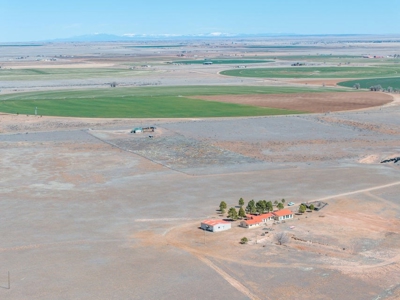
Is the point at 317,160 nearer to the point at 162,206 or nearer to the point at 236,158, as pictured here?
the point at 236,158

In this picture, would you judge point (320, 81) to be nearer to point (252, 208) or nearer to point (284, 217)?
point (252, 208)

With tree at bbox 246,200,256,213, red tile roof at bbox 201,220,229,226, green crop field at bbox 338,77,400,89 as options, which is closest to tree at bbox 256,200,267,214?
tree at bbox 246,200,256,213

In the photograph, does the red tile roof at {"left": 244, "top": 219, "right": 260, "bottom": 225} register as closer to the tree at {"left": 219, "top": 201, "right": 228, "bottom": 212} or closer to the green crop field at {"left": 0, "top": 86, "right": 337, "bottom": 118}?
the tree at {"left": 219, "top": 201, "right": 228, "bottom": 212}

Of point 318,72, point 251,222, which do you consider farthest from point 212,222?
point 318,72

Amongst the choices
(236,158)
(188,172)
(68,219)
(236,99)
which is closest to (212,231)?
(68,219)

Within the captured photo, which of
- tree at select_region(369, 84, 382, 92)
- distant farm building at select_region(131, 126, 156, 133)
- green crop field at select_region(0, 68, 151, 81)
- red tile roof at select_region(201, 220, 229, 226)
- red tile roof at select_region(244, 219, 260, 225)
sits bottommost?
green crop field at select_region(0, 68, 151, 81)

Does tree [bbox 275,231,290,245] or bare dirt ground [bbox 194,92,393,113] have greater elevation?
bare dirt ground [bbox 194,92,393,113]

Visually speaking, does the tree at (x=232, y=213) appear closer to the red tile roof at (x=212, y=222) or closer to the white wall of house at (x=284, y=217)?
the red tile roof at (x=212, y=222)

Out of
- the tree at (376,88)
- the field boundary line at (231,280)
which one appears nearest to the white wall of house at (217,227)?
the field boundary line at (231,280)
